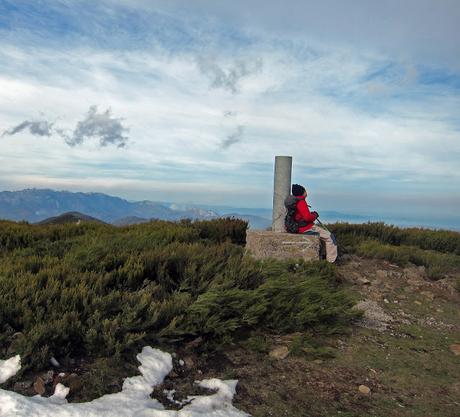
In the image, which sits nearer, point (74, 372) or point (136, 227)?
point (74, 372)

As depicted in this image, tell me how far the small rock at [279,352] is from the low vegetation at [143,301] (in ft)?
1.39

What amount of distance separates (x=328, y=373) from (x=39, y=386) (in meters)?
2.74

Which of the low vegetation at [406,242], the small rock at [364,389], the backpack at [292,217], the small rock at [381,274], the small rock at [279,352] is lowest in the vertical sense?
the small rock at [364,389]

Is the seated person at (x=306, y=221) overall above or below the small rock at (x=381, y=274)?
above

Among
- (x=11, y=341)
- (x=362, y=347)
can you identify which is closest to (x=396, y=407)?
(x=362, y=347)

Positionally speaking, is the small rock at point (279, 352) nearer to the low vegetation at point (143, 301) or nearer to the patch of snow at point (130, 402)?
the low vegetation at point (143, 301)

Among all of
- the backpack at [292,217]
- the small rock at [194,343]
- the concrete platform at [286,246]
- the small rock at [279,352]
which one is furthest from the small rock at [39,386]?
the backpack at [292,217]

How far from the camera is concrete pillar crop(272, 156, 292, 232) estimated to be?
10.1 meters

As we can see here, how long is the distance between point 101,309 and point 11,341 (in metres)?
0.87

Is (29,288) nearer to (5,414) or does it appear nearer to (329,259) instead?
(5,414)

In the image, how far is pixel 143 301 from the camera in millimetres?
4840

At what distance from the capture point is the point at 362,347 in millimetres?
5465

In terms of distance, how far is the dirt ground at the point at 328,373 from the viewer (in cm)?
385

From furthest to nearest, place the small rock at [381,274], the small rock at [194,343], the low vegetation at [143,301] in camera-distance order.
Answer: the small rock at [381,274] → the small rock at [194,343] → the low vegetation at [143,301]
